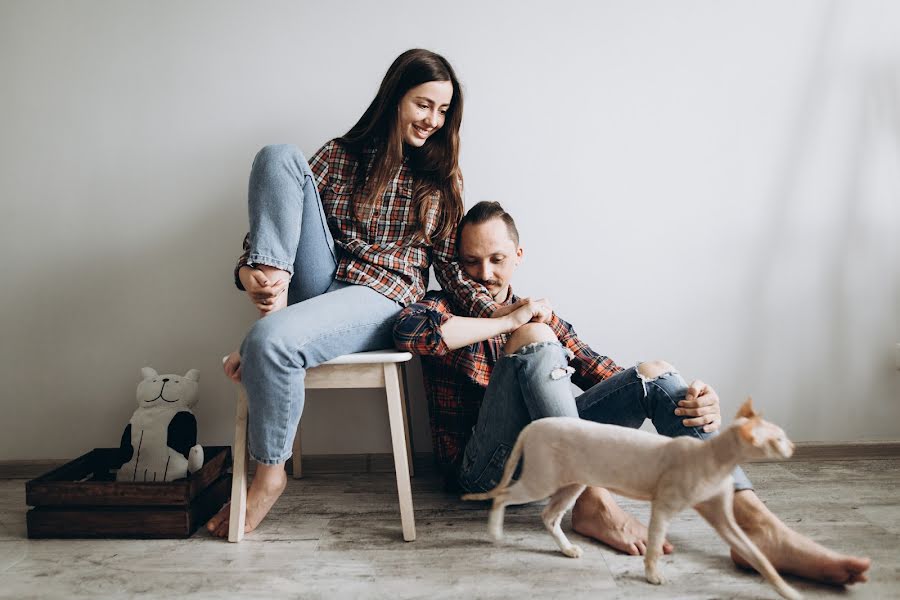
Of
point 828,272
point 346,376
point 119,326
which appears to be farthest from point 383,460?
point 828,272

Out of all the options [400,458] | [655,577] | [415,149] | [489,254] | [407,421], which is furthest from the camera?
[407,421]

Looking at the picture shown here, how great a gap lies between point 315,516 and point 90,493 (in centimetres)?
45

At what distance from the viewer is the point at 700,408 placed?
117 cm

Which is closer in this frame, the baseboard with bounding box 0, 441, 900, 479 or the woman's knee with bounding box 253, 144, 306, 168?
the woman's knee with bounding box 253, 144, 306, 168

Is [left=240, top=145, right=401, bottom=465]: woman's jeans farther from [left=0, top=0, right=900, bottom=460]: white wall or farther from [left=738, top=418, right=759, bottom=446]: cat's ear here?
[left=738, top=418, right=759, bottom=446]: cat's ear

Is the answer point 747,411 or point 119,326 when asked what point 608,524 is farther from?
point 119,326

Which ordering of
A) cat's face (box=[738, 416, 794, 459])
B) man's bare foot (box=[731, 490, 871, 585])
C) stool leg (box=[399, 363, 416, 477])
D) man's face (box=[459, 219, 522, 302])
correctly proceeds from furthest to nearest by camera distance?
stool leg (box=[399, 363, 416, 477]) → man's face (box=[459, 219, 522, 302]) → man's bare foot (box=[731, 490, 871, 585]) → cat's face (box=[738, 416, 794, 459])

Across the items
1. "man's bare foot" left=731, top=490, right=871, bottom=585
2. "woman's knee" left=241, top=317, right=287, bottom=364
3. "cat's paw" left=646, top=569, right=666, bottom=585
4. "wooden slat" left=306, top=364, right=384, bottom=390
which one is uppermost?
"woman's knee" left=241, top=317, right=287, bottom=364

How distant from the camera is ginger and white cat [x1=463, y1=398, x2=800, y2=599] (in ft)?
Result: 3.01

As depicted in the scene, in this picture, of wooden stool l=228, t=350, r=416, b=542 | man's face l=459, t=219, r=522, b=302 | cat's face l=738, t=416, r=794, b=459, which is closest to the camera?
cat's face l=738, t=416, r=794, b=459

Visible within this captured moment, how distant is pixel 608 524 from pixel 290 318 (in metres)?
0.71

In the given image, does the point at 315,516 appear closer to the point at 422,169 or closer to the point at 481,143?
the point at 422,169

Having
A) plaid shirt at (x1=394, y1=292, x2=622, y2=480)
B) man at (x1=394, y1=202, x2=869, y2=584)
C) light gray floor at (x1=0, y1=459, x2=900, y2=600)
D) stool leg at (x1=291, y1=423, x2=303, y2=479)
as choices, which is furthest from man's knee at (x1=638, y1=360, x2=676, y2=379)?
stool leg at (x1=291, y1=423, x2=303, y2=479)

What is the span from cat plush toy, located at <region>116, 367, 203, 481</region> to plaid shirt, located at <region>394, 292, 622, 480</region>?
0.54m
